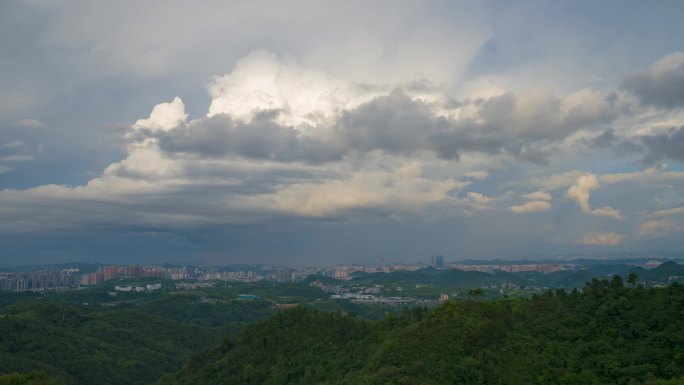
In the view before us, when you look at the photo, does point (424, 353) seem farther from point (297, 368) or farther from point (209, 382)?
point (209, 382)

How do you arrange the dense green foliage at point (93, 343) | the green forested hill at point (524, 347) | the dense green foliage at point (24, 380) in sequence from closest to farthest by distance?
the green forested hill at point (524, 347), the dense green foliage at point (24, 380), the dense green foliage at point (93, 343)

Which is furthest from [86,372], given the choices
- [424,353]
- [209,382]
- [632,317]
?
[632,317]

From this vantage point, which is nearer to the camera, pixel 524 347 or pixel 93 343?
pixel 524 347

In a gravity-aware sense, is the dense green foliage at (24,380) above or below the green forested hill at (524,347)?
below

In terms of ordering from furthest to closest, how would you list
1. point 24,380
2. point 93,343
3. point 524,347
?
point 93,343, point 24,380, point 524,347

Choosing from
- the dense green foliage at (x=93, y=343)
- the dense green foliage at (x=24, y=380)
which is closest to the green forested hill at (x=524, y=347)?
the dense green foliage at (x=24, y=380)

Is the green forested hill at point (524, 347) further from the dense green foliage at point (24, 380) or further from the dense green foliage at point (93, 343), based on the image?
the dense green foliage at point (93, 343)

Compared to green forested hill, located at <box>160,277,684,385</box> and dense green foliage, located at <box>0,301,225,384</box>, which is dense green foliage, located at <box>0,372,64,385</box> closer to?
green forested hill, located at <box>160,277,684,385</box>

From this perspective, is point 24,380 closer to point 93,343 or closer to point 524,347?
point 524,347

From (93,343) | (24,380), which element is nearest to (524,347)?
(24,380)
